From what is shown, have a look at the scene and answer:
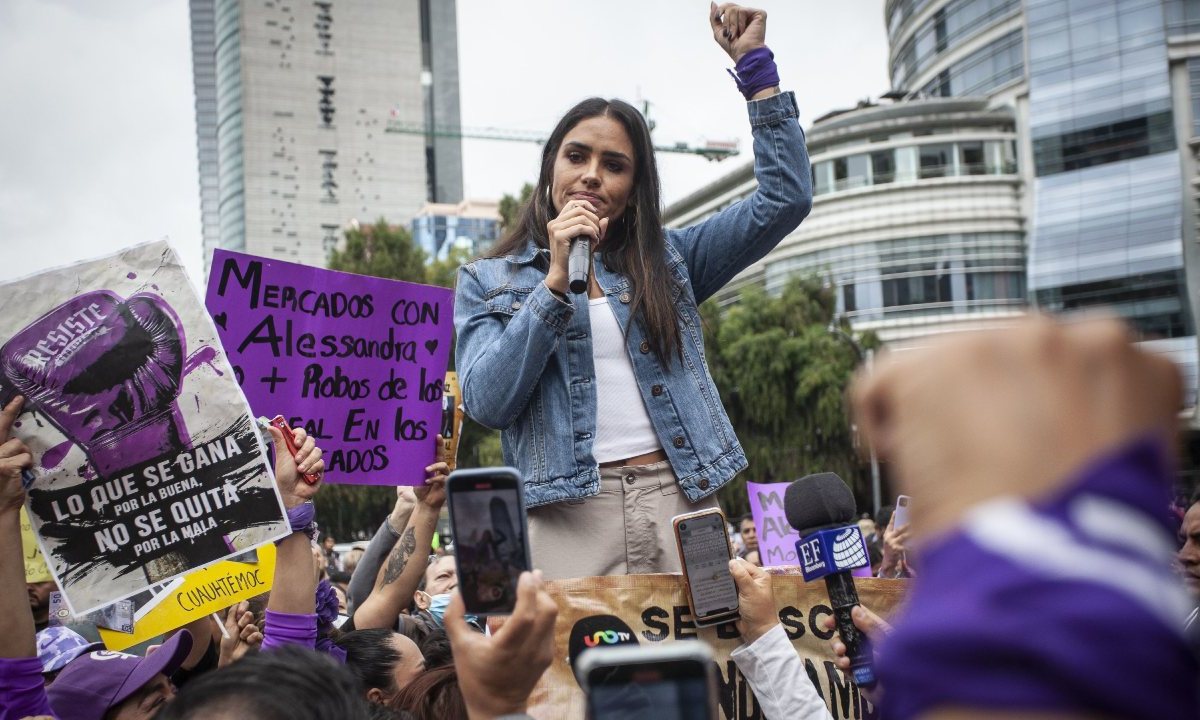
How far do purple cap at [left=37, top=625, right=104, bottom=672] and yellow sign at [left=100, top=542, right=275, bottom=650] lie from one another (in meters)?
0.18

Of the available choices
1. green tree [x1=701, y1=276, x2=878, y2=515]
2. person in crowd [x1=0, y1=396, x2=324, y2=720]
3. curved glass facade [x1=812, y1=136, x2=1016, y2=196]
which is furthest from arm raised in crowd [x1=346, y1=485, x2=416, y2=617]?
curved glass facade [x1=812, y1=136, x2=1016, y2=196]

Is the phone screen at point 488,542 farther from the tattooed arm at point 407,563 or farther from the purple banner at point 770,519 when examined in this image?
the purple banner at point 770,519

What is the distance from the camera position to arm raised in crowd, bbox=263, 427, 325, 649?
2.83 metres

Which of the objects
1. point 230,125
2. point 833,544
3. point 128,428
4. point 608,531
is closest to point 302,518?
point 128,428

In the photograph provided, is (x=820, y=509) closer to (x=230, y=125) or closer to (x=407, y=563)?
(x=407, y=563)

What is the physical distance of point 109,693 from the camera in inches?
118

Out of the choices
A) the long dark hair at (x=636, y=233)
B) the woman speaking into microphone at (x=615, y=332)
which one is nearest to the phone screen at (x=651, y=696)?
the woman speaking into microphone at (x=615, y=332)

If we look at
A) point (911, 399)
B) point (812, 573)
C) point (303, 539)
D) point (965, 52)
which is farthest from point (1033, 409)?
point (965, 52)

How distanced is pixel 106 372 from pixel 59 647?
179 centimetres

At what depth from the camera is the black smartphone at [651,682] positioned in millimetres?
1057

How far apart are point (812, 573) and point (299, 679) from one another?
1181 mm

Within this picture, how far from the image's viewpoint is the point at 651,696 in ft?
3.54

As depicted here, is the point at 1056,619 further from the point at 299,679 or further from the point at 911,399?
the point at 299,679

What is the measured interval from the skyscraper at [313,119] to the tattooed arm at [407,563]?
9756 cm
